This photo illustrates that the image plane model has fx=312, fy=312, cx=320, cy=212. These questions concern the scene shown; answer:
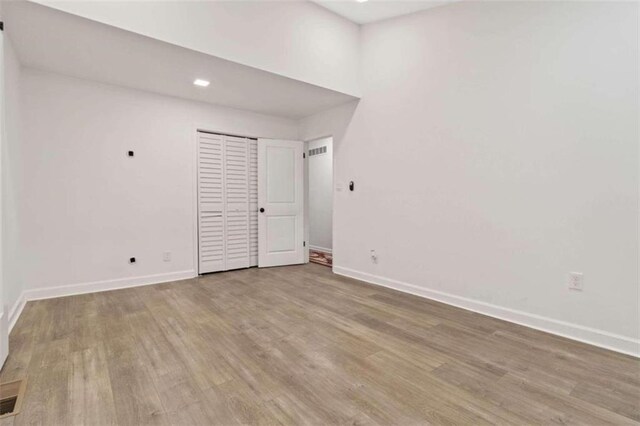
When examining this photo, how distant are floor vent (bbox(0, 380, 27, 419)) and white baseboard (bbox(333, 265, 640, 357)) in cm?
341

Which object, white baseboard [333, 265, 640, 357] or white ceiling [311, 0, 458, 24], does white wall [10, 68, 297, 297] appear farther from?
white baseboard [333, 265, 640, 357]

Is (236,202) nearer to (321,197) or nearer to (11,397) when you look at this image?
(321,197)

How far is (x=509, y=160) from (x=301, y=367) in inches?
101

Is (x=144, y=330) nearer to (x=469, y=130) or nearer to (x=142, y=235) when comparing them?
(x=142, y=235)

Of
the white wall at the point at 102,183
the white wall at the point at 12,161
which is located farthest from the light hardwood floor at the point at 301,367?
the white wall at the point at 102,183

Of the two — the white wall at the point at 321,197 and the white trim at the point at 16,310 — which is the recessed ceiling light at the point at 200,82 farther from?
the white wall at the point at 321,197

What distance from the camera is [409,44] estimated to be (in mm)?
3711

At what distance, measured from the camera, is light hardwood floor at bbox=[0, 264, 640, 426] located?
5.43 ft

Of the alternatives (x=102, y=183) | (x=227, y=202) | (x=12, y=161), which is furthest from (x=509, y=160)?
(x=12, y=161)

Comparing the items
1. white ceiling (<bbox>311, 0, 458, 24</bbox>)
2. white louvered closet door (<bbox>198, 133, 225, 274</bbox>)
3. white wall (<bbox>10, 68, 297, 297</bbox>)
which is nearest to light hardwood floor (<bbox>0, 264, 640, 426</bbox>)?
white wall (<bbox>10, 68, 297, 297</bbox>)

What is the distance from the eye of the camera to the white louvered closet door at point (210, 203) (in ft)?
14.8

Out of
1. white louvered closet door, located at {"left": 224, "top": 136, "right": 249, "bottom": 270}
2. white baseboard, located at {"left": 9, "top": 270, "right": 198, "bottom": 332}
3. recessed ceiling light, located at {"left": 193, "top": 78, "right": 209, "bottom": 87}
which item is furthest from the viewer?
white louvered closet door, located at {"left": 224, "top": 136, "right": 249, "bottom": 270}

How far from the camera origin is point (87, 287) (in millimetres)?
3652

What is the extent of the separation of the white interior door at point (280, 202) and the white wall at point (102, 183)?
0.97 m
